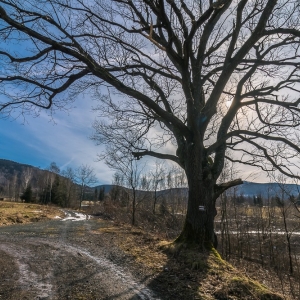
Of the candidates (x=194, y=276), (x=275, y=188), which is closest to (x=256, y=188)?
(x=275, y=188)

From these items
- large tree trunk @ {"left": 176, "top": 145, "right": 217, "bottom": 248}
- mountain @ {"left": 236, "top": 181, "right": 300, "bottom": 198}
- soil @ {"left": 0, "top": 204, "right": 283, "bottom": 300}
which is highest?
mountain @ {"left": 236, "top": 181, "right": 300, "bottom": 198}

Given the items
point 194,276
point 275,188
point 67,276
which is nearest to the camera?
point 67,276

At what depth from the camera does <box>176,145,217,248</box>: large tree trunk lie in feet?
24.3

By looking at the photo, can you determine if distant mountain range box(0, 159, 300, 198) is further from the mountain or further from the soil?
the soil

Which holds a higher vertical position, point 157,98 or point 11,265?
point 157,98

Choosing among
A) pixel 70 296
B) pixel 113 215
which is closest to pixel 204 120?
pixel 70 296

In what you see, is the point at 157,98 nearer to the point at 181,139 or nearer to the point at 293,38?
the point at 181,139

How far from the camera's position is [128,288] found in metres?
4.51

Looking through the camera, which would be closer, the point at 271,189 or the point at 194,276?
the point at 194,276

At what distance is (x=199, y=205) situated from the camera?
7.50 metres

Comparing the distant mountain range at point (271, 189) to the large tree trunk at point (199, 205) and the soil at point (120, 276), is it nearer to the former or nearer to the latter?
the large tree trunk at point (199, 205)

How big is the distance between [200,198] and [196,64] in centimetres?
401

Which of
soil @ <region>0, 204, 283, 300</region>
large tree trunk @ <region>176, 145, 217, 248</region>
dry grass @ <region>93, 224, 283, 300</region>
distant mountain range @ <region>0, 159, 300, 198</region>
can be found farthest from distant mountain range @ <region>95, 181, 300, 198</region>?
soil @ <region>0, 204, 283, 300</region>

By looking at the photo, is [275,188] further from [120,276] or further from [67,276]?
[67,276]
